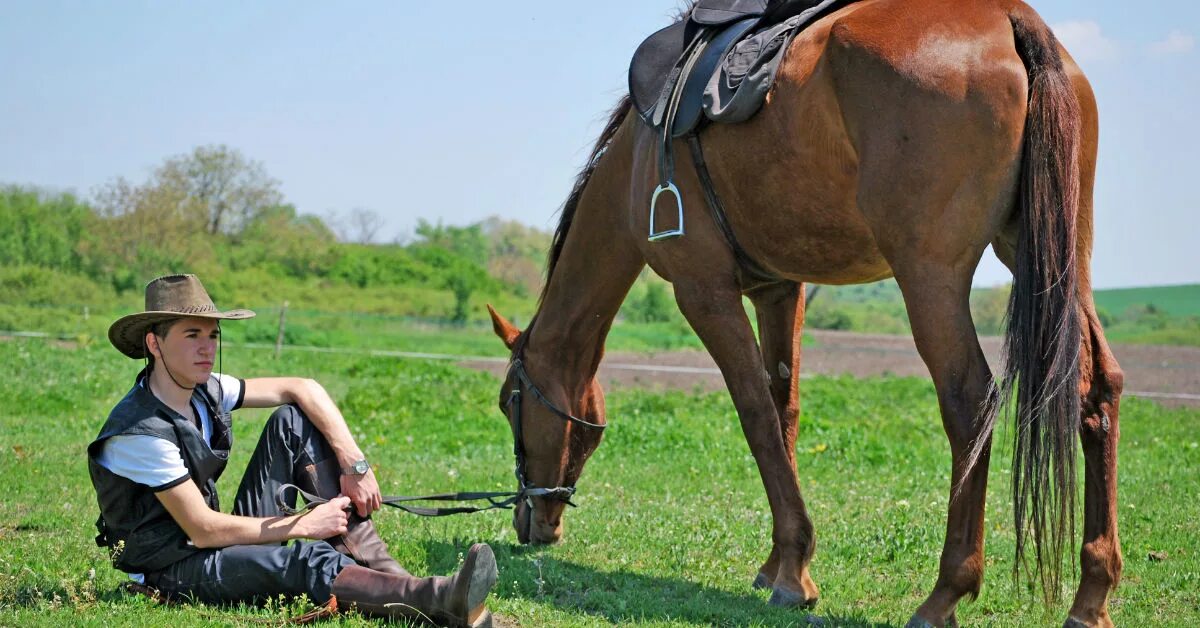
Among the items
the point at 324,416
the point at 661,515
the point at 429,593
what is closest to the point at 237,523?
the point at 324,416

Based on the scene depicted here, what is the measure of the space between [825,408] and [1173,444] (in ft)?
12.2

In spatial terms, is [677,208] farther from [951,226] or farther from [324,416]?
Answer: [324,416]

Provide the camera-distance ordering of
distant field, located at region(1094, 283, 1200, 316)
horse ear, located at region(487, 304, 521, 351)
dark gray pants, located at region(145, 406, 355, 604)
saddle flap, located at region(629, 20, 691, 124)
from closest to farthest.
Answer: dark gray pants, located at region(145, 406, 355, 604) → saddle flap, located at region(629, 20, 691, 124) → horse ear, located at region(487, 304, 521, 351) → distant field, located at region(1094, 283, 1200, 316)

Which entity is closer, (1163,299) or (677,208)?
(677,208)

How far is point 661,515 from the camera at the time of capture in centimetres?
673

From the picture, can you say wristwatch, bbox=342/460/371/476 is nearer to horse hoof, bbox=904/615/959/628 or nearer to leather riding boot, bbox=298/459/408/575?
leather riding boot, bbox=298/459/408/575

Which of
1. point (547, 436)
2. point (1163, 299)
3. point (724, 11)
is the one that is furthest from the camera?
point (1163, 299)

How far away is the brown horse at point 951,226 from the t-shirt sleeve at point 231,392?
7.07ft

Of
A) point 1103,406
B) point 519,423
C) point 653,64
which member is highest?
point 653,64

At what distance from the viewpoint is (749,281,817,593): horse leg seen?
5.61 m

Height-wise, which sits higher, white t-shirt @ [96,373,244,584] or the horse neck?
the horse neck

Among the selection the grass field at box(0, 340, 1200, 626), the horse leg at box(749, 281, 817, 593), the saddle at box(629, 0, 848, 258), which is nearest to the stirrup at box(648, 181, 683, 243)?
the saddle at box(629, 0, 848, 258)

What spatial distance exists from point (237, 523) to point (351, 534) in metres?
0.48

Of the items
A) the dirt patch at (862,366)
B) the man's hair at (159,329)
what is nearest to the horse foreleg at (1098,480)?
the man's hair at (159,329)
